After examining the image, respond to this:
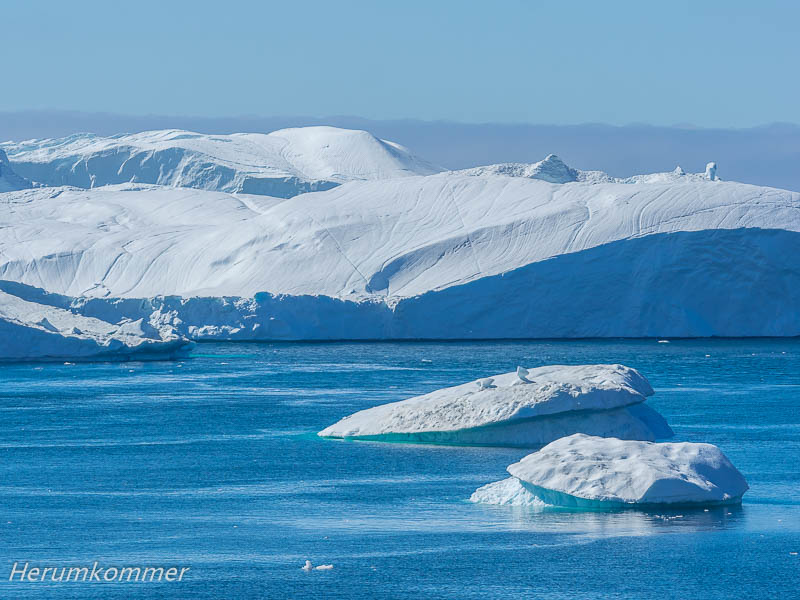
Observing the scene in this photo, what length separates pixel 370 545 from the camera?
47.1 feet

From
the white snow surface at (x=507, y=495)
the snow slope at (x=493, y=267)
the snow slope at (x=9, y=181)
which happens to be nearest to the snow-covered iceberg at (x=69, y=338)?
the snow slope at (x=493, y=267)

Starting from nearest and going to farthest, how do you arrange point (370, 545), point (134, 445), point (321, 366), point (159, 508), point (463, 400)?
point (370, 545) < point (159, 508) < point (463, 400) < point (134, 445) < point (321, 366)

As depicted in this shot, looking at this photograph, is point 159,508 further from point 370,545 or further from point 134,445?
point 134,445

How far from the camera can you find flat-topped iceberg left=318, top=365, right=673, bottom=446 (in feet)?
67.1

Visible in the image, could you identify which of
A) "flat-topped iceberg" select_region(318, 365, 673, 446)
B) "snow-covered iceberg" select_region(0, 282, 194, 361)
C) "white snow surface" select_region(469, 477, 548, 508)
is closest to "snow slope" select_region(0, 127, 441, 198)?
"snow-covered iceberg" select_region(0, 282, 194, 361)

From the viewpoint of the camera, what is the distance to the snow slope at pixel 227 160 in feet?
299

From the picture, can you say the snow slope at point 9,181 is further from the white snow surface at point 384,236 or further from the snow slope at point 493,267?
the snow slope at point 493,267

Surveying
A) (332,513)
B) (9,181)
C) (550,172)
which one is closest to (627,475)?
(332,513)

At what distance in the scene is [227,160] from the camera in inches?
3703

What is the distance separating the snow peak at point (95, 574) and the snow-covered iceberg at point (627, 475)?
4.40m

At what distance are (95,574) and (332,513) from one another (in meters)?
3.79

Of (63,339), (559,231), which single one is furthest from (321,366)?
(559,231)

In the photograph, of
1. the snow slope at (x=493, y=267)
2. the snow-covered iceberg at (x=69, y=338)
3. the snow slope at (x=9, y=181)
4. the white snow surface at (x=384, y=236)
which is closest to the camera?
the snow-covered iceberg at (x=69, y=338)

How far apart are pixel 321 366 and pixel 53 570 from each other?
29572 mm
